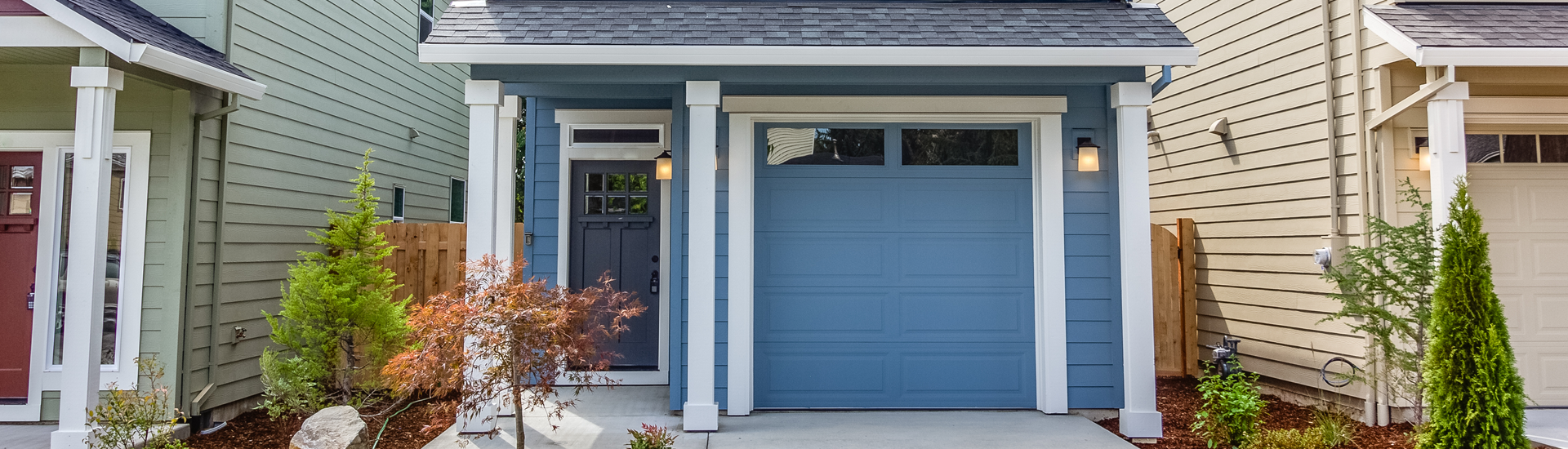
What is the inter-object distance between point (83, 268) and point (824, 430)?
12.7 ft

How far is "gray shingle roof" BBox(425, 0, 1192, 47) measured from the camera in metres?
4.38

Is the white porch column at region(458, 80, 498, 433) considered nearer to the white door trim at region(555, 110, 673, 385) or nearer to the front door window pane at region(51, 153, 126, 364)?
the white door trim at region(555, 110, 673, 385)

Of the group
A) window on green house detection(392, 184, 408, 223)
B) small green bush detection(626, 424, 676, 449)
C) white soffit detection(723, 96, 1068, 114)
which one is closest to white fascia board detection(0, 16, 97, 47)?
window on green house detection(392, 184, 408, 223)

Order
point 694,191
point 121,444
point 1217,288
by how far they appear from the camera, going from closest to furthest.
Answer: point 121,444
point 694,191
point 1217,288

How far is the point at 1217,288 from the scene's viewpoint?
6258mm

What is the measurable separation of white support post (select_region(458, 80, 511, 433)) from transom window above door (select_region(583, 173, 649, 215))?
4.16 feet

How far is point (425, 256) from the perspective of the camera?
6.30 meters

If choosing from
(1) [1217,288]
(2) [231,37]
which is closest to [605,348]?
(2) [231,37]

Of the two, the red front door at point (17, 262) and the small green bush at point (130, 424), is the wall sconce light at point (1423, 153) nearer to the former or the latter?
the small green bush at point (130, 424)

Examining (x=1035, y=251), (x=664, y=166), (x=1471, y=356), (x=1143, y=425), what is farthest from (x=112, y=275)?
(x=1471, y=356)

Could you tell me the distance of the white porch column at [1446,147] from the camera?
14.3 feet

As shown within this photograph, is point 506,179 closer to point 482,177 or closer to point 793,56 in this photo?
point 482,177

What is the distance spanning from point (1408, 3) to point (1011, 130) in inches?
98.2

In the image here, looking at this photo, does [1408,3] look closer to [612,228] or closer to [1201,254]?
[1201,254]
